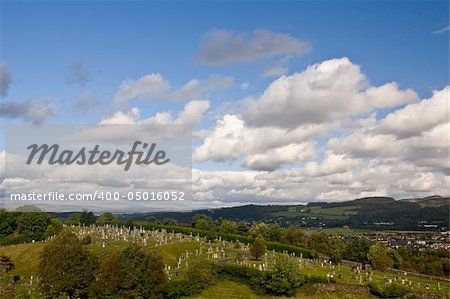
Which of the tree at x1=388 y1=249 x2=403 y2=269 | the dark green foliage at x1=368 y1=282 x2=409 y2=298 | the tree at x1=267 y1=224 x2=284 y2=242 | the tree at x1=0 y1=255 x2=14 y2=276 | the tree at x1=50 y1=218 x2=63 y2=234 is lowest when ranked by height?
the tree at x1=388 y1=249 x2=403 y2=269

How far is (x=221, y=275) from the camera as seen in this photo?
Result: 203 ft

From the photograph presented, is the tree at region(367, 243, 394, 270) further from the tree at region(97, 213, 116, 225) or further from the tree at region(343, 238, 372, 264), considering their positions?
the tree at region(97, 213, 116, 225)

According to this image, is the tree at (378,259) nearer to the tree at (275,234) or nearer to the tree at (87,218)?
the tree at (275,234)

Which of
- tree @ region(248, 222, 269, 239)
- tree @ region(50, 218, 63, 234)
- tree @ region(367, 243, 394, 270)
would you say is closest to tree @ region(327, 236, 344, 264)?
tree @ region(367, 243, 394, 270)

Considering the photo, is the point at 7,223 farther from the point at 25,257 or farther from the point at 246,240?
the point at 246,240

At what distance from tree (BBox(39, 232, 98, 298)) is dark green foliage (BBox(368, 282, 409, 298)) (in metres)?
34.0

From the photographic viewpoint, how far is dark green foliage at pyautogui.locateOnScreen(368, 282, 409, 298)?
5411 cm

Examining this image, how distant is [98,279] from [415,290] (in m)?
38.5

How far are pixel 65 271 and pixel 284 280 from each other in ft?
86.2

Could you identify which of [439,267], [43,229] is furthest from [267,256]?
[43,229]

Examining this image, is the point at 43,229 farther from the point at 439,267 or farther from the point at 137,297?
→ the point at 439,267

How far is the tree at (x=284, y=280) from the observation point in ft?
186

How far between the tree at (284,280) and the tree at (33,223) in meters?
60.5

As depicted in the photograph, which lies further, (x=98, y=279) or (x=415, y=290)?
(x=415, y=290)
